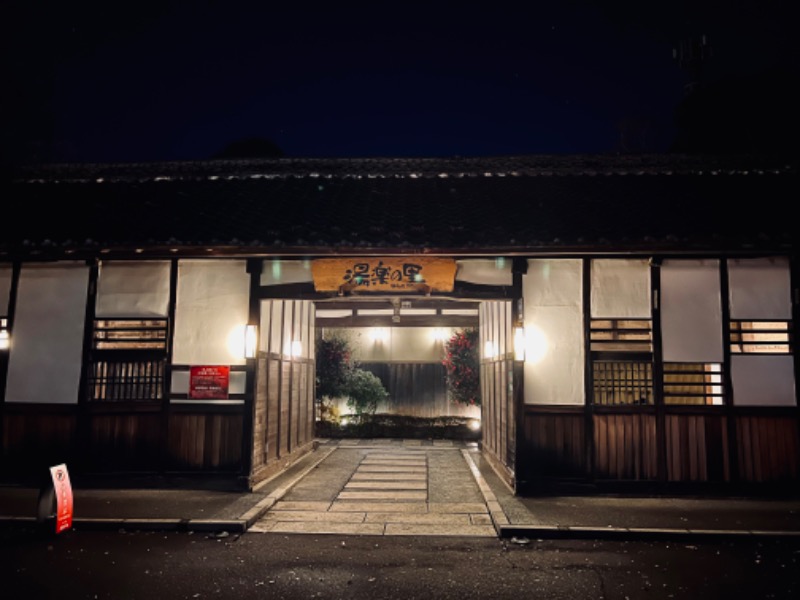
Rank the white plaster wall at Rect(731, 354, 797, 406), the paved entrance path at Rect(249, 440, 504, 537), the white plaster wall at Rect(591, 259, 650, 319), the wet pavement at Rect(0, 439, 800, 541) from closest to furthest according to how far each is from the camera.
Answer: the wet pavement at Rect(0, 439, 800, 541), the paved entrance path at Rect(249, 440, 504, 537), the white plaster wall at Rect(731, 354, 797, 406), the white plaster wall at Rect(591, 259, 650, 319)

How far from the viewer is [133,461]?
10336 mm

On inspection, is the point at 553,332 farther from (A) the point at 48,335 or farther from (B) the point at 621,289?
(A) the point at 48,335

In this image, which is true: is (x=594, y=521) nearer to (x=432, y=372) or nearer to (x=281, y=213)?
(x=281, y=213)

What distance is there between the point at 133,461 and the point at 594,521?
844 centimetres

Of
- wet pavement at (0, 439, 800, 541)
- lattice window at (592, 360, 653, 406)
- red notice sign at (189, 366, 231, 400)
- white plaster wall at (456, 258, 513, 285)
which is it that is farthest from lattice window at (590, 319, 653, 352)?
red notice sign at (189, 366, 231, 400)

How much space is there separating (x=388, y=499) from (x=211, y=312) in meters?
5.07

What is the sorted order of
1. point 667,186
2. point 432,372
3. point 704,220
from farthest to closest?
point 432,372 < point 667,186 < point 704,220

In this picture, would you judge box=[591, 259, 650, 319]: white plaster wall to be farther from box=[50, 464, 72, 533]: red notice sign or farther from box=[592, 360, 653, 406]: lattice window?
box=[50, 464, 72, 533]: red notice sign

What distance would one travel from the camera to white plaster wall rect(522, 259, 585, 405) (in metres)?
10.2

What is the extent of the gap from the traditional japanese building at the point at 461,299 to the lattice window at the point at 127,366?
4 centimetres

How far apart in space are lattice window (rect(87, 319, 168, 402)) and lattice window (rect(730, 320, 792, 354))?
11029 millimetres

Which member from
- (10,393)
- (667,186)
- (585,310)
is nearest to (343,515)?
(585,310)

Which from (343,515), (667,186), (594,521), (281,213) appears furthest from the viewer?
(667,186)

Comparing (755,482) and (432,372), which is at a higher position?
(432,372)
